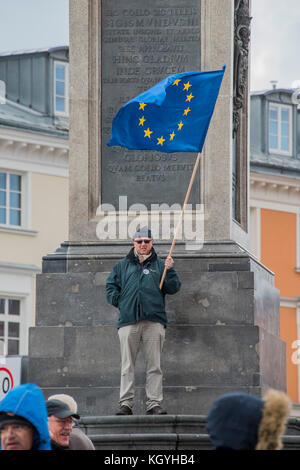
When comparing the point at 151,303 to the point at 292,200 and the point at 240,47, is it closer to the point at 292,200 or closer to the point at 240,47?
the point at 240,47

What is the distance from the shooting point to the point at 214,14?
16.0 meters

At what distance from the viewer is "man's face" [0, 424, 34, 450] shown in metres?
8.16

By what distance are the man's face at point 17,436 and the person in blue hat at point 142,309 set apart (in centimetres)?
612

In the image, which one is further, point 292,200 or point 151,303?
point 292,200

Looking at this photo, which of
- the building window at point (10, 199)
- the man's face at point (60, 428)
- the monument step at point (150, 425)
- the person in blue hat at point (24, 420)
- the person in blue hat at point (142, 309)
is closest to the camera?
the person in blue hat at point (24, 420)

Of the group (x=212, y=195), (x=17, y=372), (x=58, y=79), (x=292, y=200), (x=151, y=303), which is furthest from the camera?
(x=292, y=200)

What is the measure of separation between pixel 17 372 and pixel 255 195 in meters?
21.5

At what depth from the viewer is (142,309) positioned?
14.4 m

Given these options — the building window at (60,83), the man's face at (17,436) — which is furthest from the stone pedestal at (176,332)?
the building window at (60,83)

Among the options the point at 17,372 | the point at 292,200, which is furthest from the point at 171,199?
the point at 292,200

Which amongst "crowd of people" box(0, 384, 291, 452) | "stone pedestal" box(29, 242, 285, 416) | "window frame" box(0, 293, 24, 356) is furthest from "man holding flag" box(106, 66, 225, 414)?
"window frame" box(0, 293, 24, 356)

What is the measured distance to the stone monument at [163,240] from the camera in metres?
15.0

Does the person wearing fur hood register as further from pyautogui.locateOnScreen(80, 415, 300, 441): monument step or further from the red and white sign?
the red and white sign

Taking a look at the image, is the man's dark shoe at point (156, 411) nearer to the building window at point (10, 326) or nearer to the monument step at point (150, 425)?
the monument step at point (150, 425)
